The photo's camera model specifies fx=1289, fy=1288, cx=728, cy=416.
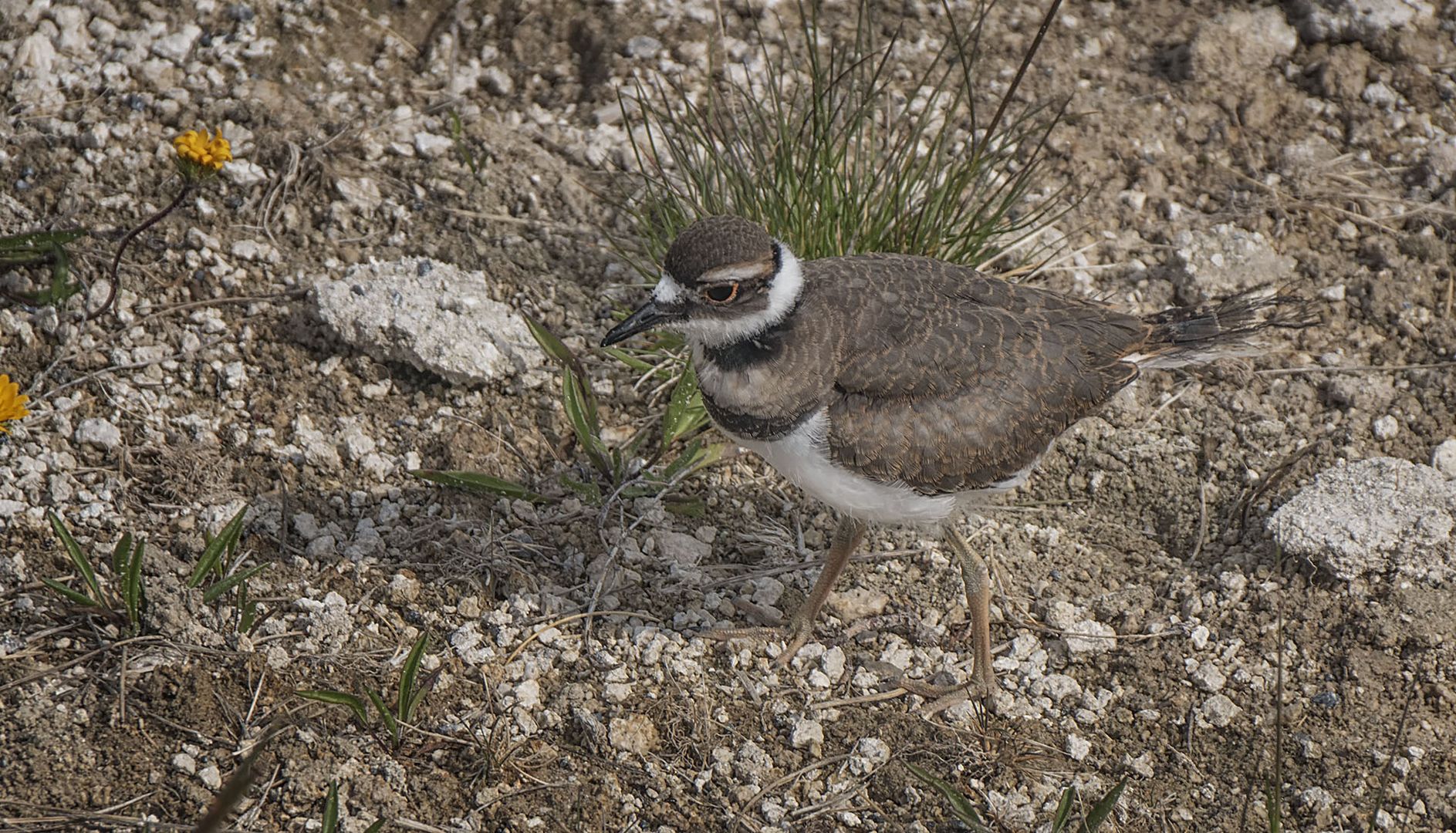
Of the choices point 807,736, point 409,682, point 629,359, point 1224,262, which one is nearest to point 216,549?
point 409,682

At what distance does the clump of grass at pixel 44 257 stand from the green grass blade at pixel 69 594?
1.34 m

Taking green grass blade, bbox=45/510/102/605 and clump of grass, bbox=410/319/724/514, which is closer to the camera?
green grass blade, bbox=45/510/102/605

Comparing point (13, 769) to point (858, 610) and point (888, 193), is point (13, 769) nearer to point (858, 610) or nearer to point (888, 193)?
point (858, 610)

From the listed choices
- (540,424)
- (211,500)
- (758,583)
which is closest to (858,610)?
(758,583)

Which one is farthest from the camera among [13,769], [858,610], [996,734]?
[858,610]

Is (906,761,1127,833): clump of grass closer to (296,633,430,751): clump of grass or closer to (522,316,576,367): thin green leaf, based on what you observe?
(296,633,430,751): clump of grass

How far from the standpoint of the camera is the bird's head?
3859 mm

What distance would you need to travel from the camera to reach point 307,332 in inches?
191

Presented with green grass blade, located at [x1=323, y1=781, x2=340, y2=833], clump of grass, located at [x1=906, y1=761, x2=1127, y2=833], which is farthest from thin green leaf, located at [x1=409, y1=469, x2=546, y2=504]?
clump of grass, located at [x1=906, y1=761, x2=1127, y2=833]

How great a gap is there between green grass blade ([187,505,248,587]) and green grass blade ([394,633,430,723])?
0.67 metres

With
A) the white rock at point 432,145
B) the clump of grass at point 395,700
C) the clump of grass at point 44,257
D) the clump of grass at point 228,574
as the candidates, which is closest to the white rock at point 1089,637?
the clump of grass at point 395,700

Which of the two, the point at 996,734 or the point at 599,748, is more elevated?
the point at 599,748

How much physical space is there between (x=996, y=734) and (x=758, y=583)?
3.35 feet

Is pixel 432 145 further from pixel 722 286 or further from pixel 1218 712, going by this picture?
pixel 1218 712
